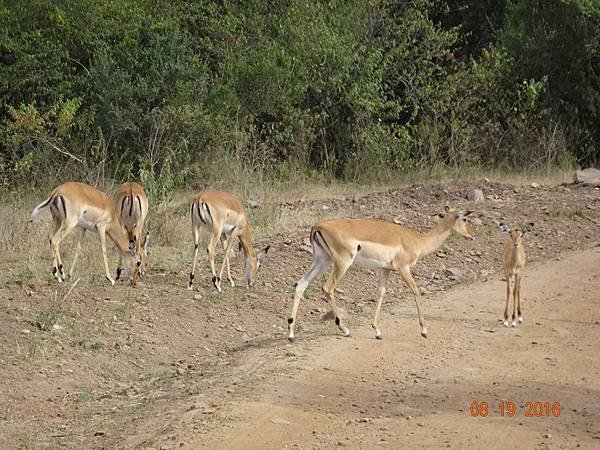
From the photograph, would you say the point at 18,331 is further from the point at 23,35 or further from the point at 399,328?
the point at 23,35

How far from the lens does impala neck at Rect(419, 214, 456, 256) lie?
405 inches

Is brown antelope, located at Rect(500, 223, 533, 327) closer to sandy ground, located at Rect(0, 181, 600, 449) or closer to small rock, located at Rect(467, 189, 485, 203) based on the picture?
sandy ground, located at Rect(0, 181, 600, 449)

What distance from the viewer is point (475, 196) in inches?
656

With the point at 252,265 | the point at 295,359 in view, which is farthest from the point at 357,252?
the point at 252,265

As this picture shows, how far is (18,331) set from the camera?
9.15 metres

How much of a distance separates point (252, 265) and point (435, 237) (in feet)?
7.74

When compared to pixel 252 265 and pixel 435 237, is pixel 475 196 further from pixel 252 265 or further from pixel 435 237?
pixel 435 237

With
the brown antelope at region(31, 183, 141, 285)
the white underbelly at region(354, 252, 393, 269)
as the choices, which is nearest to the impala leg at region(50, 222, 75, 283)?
the brown antelope at region(31, 183, 141, 285)

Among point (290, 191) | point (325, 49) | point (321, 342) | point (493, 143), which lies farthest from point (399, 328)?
point (493, 143)

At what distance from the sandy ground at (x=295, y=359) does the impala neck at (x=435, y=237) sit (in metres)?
0.71

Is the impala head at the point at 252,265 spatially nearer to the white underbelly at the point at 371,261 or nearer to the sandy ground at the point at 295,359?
the sandy ground at the point at 295,359

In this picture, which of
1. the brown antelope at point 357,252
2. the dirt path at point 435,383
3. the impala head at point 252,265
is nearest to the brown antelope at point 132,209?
the impala head at point 252,265

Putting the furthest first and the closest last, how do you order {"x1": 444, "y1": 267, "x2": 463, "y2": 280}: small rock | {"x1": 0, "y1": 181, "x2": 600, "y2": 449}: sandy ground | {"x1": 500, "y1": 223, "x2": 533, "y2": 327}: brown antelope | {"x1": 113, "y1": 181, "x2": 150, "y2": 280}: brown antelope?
{"x1": 444, "y1": 267, "x2": 463, "y2": 280}: small rock < {"x1": 113, "y1": 181, "x2": 150, "y2": 280}: brown antelope < {"x1": 500, "y1": 223, "x2": 533, "y2": 327}: brown antelope < {"x1": 0, "y1": 181, "x2": 600, "y2": 449}: sandy ground
